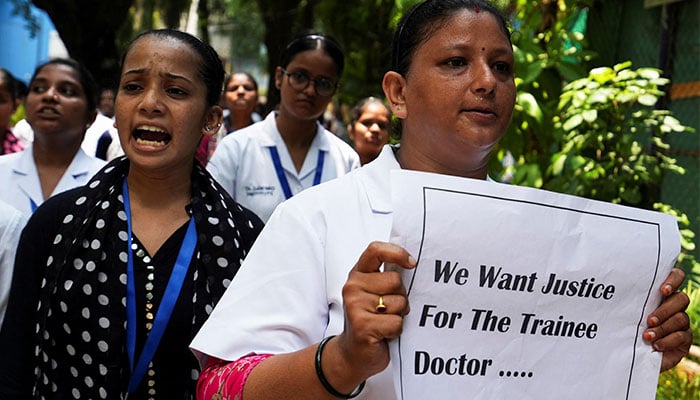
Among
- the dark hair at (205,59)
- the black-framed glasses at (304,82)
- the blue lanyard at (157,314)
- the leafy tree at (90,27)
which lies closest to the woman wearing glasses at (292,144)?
the black-framed glasses at (304,82)

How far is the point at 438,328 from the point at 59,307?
1171 millimetres

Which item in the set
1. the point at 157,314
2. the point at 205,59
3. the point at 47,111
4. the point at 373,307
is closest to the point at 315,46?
the point at 47,111

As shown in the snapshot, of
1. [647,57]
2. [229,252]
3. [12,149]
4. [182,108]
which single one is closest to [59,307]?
[229,252]

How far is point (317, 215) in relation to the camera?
1758 mm

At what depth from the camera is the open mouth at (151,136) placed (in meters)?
2.47

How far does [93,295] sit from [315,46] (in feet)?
9.10

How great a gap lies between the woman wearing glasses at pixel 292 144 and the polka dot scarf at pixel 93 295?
2.08m

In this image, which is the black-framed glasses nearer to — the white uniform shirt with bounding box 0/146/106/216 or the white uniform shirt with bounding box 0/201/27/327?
the white uniform shirt with bounding box 0/146/106/216

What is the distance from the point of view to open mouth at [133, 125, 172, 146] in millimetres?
2467

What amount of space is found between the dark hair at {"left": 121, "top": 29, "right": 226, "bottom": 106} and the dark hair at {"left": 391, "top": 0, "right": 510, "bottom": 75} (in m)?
0.74

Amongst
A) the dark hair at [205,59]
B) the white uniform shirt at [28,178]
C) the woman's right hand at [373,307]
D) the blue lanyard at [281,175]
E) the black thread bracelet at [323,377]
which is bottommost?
the black thread bracelet at [323,377]

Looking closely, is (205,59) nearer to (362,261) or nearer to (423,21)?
(423,21)

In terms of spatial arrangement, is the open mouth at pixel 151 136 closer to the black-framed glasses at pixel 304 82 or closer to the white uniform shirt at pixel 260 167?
the white uniform shirt at pixel 260 167

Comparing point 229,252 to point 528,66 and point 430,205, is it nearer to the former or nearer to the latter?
point 430,205
